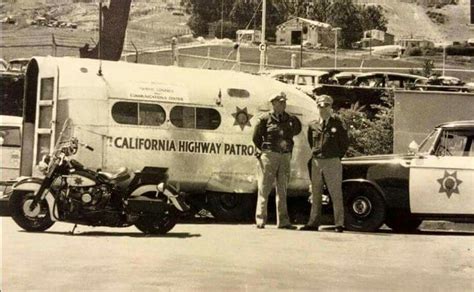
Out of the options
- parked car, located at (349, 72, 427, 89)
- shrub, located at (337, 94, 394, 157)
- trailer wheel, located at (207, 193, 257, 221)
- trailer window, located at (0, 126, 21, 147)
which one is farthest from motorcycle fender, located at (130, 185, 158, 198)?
parked car, located at (349, 72, 427, 89)

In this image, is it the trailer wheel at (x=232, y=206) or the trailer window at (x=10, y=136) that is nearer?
the trailer wheel at (x=232, y=206)

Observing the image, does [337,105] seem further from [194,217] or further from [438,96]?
[194,217]

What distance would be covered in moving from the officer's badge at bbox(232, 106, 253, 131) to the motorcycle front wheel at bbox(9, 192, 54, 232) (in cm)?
303

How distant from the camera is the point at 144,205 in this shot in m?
8.30

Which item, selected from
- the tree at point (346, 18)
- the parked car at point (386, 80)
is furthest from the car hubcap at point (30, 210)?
the parked car at point (386, 80)

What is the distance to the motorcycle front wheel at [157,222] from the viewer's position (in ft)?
27.3

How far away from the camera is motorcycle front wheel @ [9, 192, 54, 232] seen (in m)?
8.30

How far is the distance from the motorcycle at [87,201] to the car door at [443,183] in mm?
2509

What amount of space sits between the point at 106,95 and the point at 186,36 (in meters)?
4.90

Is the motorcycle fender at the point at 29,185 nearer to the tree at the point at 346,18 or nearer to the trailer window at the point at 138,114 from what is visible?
the trailer window at the point at 138,114

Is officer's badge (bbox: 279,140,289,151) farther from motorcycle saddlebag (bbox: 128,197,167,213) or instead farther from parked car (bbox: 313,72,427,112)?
parked car (bbox: 313,72,427,112)

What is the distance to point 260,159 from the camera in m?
9.39

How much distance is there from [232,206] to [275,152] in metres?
1.75

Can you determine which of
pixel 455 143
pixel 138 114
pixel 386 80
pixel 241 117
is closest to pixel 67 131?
pixel 138 114
